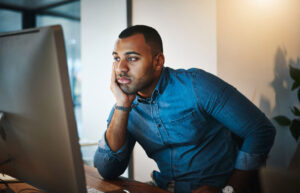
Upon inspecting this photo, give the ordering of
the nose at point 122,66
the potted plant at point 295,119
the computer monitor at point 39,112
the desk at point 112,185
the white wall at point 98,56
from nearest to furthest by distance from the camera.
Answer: the computer monitor at point 39,112
the desk at point 112,185
the nose at point 122,66
the potted plant at point 295,119
the white wall at point 98,56

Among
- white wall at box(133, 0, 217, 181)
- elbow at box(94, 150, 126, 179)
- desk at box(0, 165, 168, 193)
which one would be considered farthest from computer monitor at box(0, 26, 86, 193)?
white wall at box(133, 0, 217, 181)

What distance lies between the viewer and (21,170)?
764 millimetres

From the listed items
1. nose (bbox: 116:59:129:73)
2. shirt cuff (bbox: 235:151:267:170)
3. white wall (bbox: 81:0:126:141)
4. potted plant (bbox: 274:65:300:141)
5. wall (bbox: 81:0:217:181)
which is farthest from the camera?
white wall (bbox: 81:0:126:141)

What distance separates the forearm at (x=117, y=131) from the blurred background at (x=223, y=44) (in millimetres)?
1079

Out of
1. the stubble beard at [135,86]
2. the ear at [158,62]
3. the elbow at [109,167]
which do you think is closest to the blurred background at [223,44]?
the ear at [158,62]

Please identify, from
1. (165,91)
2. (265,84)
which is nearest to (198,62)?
(265,84)

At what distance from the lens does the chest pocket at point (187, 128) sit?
1.29 m

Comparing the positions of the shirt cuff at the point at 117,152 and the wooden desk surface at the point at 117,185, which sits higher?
the shirt cuff at the point at 117,152

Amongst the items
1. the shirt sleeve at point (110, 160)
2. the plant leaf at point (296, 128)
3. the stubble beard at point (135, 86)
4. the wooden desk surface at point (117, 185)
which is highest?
the stubble beard at point (135, 86)

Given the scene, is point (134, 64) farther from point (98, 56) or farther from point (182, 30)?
point (98, 56)

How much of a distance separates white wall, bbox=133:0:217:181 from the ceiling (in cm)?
210

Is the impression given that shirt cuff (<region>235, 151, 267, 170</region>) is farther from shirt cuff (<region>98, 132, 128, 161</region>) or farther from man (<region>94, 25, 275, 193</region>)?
shirt cuff (<region>98, 132, 128, 161</region>)

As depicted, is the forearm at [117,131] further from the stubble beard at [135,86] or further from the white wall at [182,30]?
the white wall at [182,30]

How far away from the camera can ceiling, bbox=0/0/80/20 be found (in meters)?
4.50
